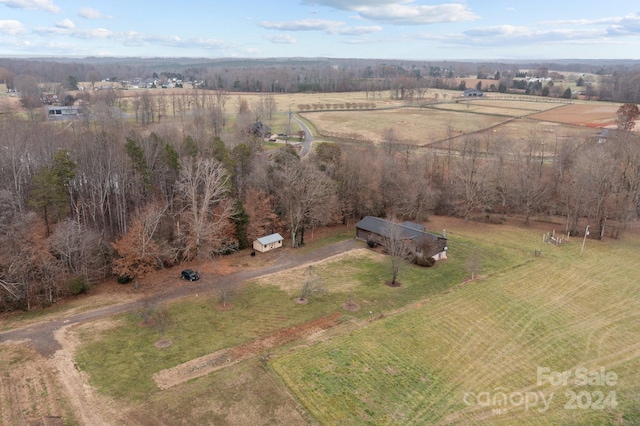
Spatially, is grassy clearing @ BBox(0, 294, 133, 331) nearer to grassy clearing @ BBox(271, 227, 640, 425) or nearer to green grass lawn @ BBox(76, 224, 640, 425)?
green grass lawn @ BBox(76, 224, 640, 425)

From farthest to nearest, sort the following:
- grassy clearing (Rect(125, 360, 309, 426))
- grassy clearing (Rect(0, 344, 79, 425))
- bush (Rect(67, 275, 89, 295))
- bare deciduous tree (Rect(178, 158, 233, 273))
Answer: bare deciduous tree (Rect(178, 158, 233, 273))
bush (Rect(67, 275, 89, 295))
grassy clearing (Rect(125, 360, 309, 426))
grassy clearing (Rect(0, 344, 79, 425))

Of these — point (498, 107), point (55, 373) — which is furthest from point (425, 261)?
point (498, 107)

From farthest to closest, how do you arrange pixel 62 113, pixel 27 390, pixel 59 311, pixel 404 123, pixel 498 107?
pixel 498 107 < pixel 404 123 < pixel 62 113 < pixel 59 311 < pixel 27 390

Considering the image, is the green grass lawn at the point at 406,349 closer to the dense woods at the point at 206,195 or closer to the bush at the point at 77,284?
the bush at the point at 77,284

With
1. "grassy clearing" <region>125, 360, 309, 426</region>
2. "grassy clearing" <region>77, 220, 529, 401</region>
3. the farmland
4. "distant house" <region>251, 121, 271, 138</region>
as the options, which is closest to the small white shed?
the farmland

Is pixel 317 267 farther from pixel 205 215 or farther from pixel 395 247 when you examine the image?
pixel 205 215

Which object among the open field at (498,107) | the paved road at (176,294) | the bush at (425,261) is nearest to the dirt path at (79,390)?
the paved road at (176,294)
